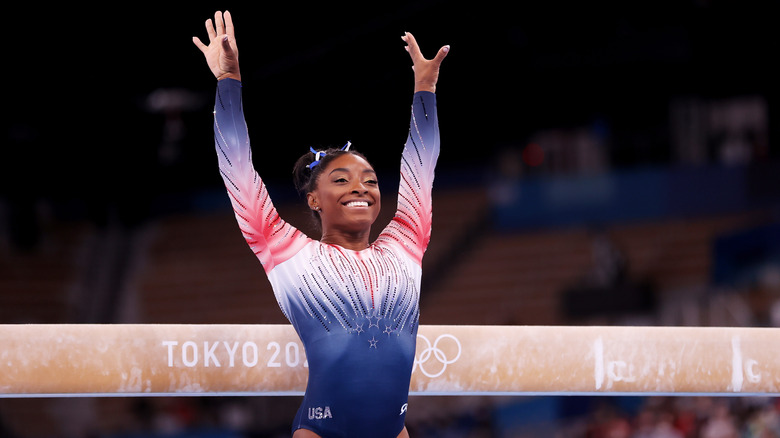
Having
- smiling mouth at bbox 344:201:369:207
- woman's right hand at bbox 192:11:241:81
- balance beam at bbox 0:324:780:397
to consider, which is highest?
woman's right hand at bbox 192:11:241:81

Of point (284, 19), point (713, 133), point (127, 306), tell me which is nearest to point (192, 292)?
point (127, 306)

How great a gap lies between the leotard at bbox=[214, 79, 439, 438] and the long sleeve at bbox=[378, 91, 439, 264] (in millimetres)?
99

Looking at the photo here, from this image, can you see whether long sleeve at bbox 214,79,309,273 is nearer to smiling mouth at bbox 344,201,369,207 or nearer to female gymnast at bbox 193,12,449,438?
female gymnast at bbox 193,12,449,438

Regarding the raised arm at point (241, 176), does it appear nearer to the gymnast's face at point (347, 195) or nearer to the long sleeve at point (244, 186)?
the long sleeve at point (244, 186)

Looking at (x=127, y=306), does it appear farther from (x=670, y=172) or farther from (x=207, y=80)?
(x=670, y=172)

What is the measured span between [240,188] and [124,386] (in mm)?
1021

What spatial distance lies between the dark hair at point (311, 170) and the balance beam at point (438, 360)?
0.61 meters

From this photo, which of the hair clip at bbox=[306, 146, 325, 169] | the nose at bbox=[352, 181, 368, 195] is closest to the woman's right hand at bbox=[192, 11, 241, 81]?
the hair clip at bbox=[306, 146, 325, 169]

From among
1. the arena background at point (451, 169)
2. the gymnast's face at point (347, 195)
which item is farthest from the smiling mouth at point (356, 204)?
the arena background at point (451, 169)

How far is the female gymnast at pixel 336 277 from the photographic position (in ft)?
10.2

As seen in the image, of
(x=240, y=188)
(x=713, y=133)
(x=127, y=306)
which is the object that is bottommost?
(x=240, y=188)

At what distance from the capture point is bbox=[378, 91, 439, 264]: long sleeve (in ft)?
11.5

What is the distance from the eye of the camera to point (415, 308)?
10.9ft

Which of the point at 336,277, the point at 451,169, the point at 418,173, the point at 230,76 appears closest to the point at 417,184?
the point at 418,173
